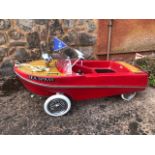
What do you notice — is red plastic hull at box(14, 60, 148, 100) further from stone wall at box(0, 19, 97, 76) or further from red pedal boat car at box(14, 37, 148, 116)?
stone wall at box(0, 19, 97, 76)

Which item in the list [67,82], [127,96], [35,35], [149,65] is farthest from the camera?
[149,65]

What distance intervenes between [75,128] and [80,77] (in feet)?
2.10

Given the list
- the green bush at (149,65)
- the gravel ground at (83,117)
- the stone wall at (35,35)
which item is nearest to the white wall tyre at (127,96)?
the gravel ground at (83,117)

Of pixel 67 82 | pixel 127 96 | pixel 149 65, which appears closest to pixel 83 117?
pixel 67 82

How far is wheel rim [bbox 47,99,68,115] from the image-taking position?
242 cm

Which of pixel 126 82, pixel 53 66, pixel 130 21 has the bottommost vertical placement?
pixel 126 82

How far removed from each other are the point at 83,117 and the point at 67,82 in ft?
1.72

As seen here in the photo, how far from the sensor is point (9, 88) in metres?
3.10

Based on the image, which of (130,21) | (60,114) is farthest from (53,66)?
(130,21)

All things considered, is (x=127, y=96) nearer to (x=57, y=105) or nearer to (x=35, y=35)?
(x=57, y=105)

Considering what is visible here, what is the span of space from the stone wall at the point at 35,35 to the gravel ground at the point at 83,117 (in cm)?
75

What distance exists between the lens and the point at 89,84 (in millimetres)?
2422

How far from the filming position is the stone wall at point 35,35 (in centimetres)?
303

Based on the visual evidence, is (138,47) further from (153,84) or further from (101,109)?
(101,109)
